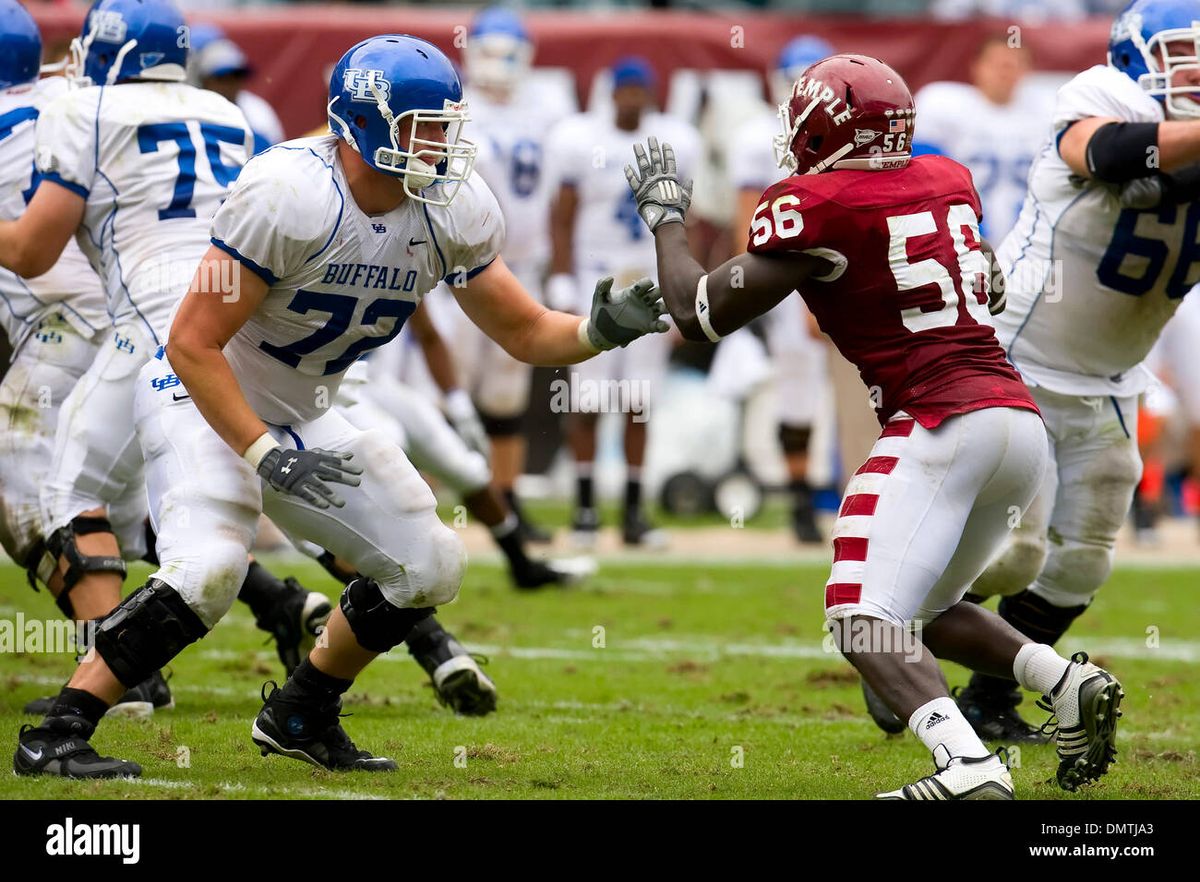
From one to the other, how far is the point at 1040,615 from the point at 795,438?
422 cm

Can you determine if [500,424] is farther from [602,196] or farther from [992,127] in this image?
[992,127]

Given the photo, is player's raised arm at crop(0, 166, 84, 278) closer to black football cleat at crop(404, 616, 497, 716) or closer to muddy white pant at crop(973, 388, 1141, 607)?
black football cleat at crop(404, 616, 497, 716)

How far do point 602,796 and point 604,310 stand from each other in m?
1.12

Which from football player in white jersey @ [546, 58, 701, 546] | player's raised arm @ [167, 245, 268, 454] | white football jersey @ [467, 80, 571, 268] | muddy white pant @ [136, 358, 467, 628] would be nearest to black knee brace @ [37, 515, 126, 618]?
muddy white pant @ [136, 358, 467, 628]

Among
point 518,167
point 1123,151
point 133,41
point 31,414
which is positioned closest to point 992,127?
point 518,167

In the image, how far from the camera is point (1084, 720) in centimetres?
384

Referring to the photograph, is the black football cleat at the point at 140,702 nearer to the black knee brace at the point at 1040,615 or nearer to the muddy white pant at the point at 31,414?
the muddy white pant at the point at 31,414

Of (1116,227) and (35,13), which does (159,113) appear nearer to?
(1116,227)

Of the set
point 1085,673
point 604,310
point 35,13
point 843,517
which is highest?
point 35,13

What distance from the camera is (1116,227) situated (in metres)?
4.65

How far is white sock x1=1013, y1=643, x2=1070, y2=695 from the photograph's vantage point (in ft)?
12.9

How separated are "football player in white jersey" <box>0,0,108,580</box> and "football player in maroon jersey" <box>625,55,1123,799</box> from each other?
2.20 metres

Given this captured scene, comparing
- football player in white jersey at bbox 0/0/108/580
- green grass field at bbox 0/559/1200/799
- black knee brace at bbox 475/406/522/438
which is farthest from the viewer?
black knee brace at bbox 475/406/522/438
